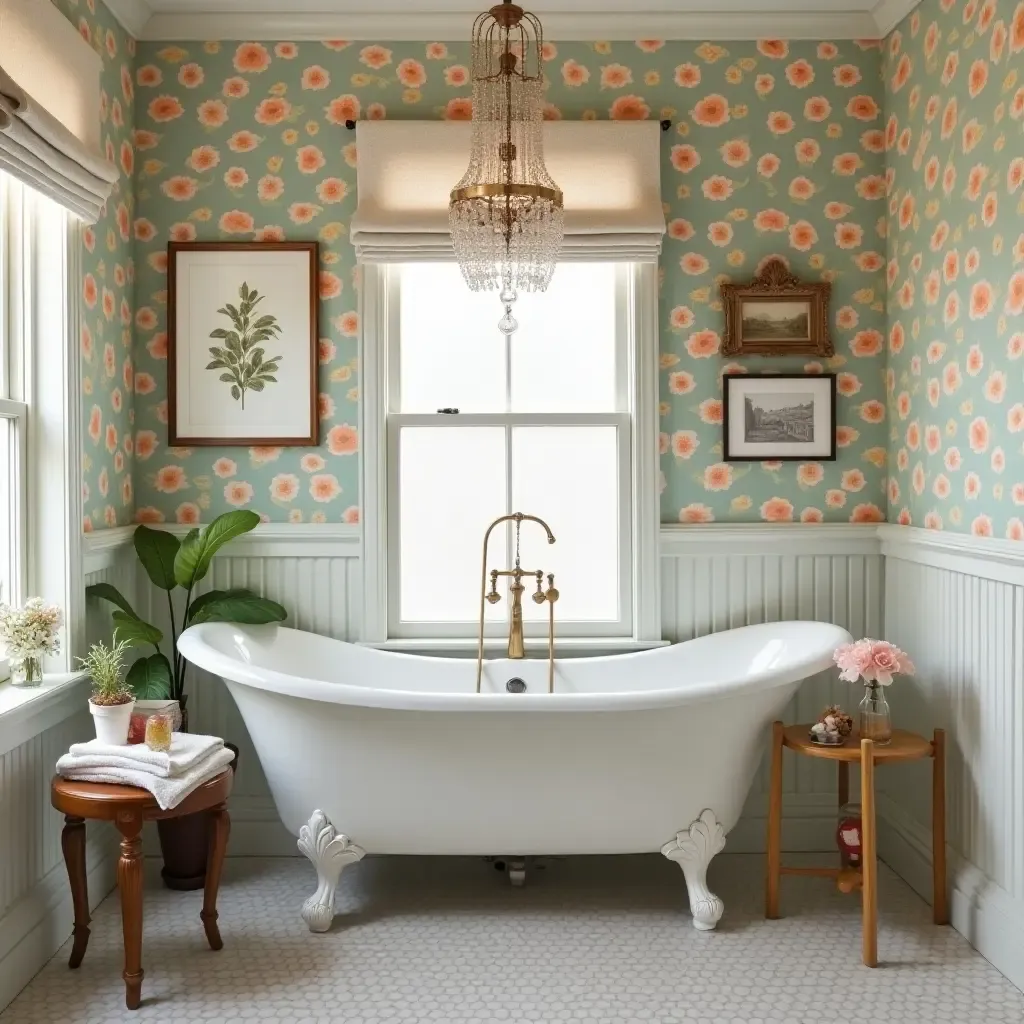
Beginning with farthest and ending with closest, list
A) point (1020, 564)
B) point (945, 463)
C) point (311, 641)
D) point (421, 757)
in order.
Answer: point (311, 641), point (945, 463), point (421, 757), point (1020, 564)

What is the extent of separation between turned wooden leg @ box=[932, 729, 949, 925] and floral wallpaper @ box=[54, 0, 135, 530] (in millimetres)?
2525

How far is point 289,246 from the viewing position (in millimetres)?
3537

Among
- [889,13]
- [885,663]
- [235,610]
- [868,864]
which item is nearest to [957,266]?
[889,13]

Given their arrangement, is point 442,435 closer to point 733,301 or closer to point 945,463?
point 733,301

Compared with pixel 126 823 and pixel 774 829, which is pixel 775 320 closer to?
pixel 774 829

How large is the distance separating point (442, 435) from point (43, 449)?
1.27 meters

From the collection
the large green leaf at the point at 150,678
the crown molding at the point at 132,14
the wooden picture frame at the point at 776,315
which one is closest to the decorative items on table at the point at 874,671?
the wooden picture frame at the point at 776,315

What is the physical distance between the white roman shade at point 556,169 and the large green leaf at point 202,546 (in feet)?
3.13

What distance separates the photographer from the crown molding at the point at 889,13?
3.33m

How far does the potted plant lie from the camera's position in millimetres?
3162

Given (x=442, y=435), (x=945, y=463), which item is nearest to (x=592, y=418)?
(x=442, y=435)

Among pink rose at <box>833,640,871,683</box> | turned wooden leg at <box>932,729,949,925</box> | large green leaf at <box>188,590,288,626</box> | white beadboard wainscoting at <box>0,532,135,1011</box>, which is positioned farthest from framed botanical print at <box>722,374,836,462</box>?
white beadboard wainscoting at <box>0,532,135,1011</box>

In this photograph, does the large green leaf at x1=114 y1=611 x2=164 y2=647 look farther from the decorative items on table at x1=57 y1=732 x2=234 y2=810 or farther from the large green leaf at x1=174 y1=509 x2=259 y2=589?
the decorative items on table at x1=57 y1=732 x2=234 y2=810

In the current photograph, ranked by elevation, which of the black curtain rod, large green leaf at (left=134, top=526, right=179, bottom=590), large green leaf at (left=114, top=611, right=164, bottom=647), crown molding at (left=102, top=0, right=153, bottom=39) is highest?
crown molding at (left=102, top=0, right=153, bottom=39)
